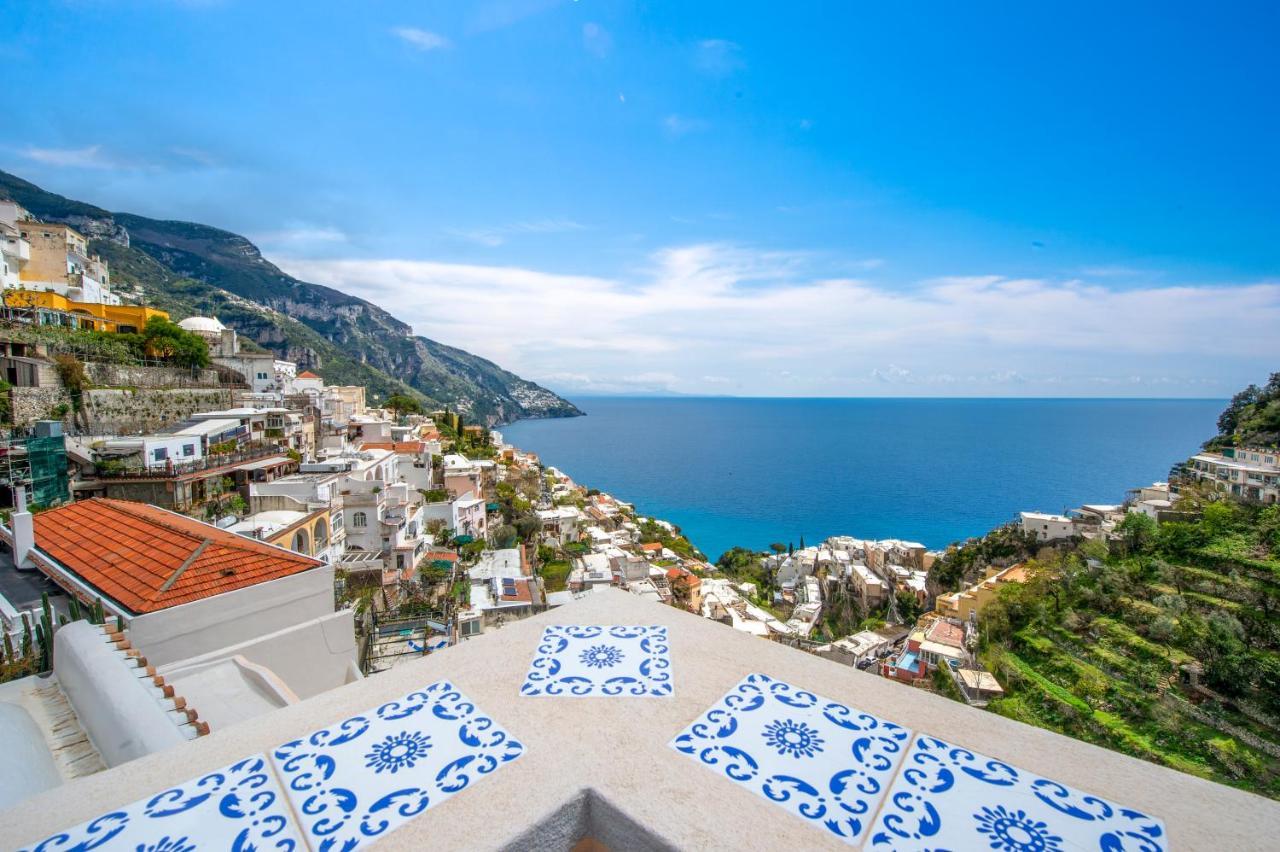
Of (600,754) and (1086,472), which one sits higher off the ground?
(600,754)

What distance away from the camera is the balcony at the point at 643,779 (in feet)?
4.27

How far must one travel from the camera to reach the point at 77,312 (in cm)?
2070

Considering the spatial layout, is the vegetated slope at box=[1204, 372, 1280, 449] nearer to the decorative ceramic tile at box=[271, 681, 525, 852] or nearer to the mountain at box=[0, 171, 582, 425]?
the decorative ceramic tile at box=[271, 681, 525, 852]

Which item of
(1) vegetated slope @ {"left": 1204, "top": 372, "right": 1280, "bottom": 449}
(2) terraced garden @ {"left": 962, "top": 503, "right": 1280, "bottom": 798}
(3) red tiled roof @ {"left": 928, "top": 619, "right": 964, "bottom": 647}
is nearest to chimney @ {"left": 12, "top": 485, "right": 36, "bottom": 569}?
(2) terraced garden @ {"left": 962, "top": 503, "right": 1280, "bottom": 798}

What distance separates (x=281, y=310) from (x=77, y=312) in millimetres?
83735

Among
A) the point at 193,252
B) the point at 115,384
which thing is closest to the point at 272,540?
the point at 115,384

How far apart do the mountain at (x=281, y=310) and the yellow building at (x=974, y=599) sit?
53.2 m

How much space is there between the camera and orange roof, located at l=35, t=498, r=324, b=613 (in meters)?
3.51

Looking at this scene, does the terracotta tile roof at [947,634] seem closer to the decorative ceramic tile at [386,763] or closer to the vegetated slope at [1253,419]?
the decorative ceramic tile at [386,763]

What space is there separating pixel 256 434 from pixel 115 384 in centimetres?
403

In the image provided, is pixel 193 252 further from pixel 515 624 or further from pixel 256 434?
pixel 515 624

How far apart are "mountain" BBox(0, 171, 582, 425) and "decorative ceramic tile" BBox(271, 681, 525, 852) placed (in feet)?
175

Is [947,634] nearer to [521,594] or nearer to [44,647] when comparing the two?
[521,594]

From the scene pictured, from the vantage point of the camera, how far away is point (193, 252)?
93062mm
